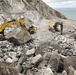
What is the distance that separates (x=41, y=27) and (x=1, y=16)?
3.84 metres

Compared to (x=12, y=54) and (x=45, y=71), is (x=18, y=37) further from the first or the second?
(x=45, y=71)

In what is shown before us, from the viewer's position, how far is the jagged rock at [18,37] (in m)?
20.2

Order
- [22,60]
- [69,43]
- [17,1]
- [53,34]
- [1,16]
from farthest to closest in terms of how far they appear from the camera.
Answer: [17,1], [1,16], [53,34], [69,43], [22,60]

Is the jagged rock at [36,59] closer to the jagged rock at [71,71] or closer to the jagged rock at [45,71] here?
the jagged rock at [45,71]

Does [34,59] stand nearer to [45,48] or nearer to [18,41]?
[45,48]

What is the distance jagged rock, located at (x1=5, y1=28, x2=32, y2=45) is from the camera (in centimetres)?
2016

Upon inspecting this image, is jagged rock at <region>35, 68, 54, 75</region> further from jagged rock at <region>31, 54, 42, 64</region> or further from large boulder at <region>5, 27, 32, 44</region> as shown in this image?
large boulder at <region>5, 27, 32, 44</region>

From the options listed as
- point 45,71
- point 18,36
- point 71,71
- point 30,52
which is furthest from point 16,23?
point 71,71

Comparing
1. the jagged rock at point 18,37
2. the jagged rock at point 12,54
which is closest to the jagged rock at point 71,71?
the jagged rock at point 12,54

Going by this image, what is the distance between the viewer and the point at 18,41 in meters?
20.1

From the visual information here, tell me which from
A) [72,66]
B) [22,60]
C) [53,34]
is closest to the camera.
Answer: [72,66]

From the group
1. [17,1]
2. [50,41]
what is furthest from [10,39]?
[17,1]

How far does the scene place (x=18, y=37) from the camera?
20234 mm

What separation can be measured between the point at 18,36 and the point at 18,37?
0.09m
